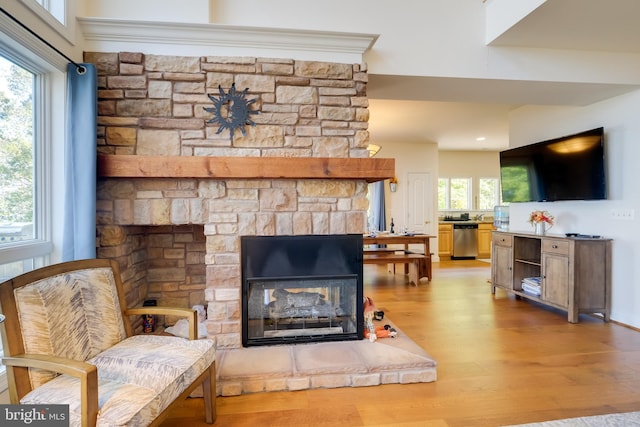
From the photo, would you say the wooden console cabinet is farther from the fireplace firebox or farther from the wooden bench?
the fireplace firebox

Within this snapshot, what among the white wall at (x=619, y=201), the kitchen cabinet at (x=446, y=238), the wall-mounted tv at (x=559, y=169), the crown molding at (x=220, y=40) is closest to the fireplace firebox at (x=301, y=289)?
the crown molding at (x=220, y=40)

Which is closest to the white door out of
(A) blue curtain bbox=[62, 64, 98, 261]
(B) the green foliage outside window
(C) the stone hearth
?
(C) the stone hearth

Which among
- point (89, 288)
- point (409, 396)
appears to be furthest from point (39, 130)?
point (409, 396)

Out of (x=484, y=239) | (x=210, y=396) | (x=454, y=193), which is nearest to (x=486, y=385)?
(x=210, y=396)

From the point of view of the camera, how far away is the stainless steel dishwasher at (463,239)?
759 centimetres

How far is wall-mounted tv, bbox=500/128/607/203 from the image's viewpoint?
11.4ft

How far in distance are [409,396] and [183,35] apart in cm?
288

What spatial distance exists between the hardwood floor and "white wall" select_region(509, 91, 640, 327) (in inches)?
15.8

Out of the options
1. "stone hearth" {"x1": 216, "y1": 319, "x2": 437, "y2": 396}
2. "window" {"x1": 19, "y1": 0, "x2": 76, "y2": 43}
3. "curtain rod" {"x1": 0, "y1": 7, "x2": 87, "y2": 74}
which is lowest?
"stone hearth" {"x1": 216, "y1": 319, "x2": 437, "y2": 396}

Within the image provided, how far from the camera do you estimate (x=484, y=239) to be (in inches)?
306

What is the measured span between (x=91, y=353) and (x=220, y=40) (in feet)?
7.10

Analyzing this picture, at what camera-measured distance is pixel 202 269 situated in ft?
9.94

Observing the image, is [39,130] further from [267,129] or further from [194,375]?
[194,375]

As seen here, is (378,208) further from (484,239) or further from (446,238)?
(484,239)
